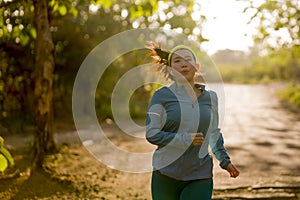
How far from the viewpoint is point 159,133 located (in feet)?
13.0

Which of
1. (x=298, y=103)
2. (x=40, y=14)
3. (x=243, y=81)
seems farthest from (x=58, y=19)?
(x=243, y=81)

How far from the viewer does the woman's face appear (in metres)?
4.15

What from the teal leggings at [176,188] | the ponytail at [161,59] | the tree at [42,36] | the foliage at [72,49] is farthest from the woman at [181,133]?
the foliage at [72,49]

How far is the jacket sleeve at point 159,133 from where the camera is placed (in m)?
3.91

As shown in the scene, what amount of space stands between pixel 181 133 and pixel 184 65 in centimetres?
55

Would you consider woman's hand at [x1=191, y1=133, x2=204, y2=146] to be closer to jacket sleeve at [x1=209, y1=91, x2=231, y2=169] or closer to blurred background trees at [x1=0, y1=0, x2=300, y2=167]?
jacket sleeve at [x1=209, y1=91, x2=231, y2=169]

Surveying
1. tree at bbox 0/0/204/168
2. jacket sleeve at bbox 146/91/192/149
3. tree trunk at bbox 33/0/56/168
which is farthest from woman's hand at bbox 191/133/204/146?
tree trunk at bbox 33/0/56/168

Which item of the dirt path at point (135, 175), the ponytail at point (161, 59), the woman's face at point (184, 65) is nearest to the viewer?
the woman's face at point (184, 65)

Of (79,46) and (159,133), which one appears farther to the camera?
(79,46)

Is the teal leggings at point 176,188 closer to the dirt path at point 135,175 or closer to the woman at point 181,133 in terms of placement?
the woman at point 181,133

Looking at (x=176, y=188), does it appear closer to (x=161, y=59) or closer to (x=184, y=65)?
(x=184, y=65)

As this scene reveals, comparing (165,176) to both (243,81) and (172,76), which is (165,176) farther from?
(243,81)

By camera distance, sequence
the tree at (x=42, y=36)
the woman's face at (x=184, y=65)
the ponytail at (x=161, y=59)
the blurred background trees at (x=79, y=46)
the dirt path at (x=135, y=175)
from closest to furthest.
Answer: the woman's face at (x=184, y=65)
the ponytail at (x=161, y=59)
the dirt path at (x=135, y=175)
the tree at (x=42, y=36)
the blurred background trees at (x=79, y=46)

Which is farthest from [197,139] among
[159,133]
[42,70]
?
[42,70]
